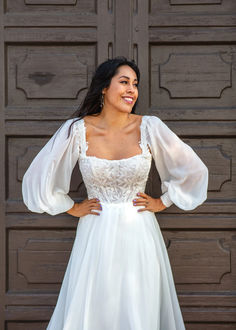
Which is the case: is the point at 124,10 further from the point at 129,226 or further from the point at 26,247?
the point at 26,247

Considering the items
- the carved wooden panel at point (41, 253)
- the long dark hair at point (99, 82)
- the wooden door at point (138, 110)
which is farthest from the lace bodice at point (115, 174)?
the carved wooden panel at point (41, 253)

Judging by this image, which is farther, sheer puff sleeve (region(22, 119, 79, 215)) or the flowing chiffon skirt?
sheer puff sleeve (region(22, 119, 79, 215))

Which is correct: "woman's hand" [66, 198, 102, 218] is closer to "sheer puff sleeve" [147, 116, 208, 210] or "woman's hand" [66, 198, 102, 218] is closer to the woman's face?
"sheer puff sleeve" [147, 116, 208, 210]

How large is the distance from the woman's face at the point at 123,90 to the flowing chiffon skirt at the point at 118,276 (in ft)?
2.07

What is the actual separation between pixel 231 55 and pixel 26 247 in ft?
6.85

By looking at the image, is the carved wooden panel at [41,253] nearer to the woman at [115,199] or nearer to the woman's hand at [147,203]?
the woman at [115,199]

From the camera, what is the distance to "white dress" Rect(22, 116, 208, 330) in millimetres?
2699

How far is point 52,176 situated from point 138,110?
0.88 meters

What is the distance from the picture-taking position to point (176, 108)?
3.39 m

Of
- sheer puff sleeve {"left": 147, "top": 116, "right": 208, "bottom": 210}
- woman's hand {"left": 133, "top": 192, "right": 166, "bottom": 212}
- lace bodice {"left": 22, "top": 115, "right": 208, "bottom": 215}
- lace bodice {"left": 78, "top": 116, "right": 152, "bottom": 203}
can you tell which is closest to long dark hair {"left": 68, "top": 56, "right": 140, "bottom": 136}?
lace bodice {"left": 22, "top": 115, "right": 208, "bottom": 215}

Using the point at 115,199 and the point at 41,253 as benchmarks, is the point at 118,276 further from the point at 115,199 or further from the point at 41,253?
the point at 41,253

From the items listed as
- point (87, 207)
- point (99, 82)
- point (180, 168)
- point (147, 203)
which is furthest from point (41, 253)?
point (99, 82)

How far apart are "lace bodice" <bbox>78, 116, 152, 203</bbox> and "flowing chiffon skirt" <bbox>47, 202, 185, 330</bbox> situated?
0.07 m

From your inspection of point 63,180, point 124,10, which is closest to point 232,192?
point 63,180
